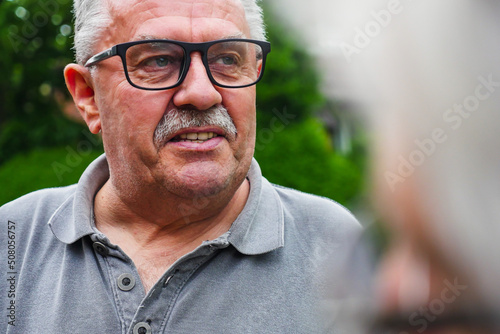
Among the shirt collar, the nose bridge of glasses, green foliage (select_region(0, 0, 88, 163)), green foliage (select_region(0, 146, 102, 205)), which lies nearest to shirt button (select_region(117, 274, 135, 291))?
the shirt collar

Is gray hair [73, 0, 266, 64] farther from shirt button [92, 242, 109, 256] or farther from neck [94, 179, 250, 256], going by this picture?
shirt button [92, 242, 109, 256]

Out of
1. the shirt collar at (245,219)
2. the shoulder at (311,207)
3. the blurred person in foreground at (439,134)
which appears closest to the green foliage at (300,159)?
the shoulder at (311,207)

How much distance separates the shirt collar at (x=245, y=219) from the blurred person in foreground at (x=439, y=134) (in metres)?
1.48

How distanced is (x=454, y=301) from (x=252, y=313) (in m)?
1.39

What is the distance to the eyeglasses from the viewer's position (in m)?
1.81

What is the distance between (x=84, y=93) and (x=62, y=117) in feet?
23.6

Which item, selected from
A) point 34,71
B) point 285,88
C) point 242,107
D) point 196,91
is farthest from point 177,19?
point 34,71

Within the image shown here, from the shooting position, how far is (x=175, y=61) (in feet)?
6.01

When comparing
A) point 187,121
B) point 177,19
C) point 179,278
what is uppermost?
point 177,19

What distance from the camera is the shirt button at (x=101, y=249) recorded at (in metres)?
1.83

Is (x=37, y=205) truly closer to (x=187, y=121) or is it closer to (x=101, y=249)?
(x=101, y=249)

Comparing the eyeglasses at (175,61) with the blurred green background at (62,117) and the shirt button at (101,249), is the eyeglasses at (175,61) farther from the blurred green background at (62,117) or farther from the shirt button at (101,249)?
the blurred green background at (62,117)

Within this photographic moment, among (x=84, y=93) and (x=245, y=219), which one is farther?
(x=84, y=93)

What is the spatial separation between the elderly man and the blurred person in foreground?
1.36m
